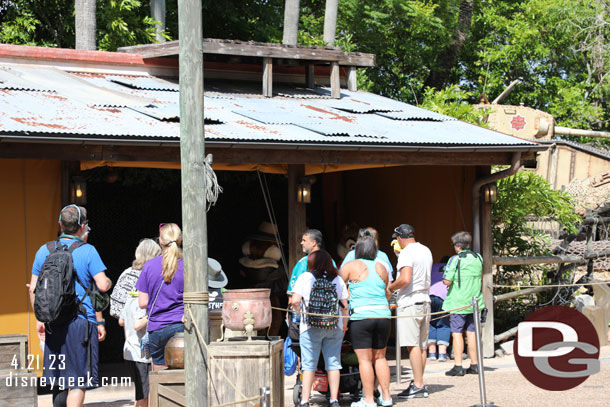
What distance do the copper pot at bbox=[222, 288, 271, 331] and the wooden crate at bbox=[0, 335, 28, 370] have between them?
65.0 inches

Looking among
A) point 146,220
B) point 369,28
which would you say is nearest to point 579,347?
point 146,220

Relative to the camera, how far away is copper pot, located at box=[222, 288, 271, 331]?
7.27 metres

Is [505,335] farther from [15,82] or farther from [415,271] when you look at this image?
[15,82]

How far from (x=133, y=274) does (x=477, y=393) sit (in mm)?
3656

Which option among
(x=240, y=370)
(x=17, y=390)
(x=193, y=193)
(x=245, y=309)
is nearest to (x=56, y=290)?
(x=17, y=390)

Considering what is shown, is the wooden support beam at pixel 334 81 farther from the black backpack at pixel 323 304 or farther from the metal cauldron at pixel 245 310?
the metal cauldron at pixel 245 310

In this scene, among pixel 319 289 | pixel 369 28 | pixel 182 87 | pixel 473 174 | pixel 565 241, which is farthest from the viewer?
pixel 369 28

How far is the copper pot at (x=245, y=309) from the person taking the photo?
7266 mm

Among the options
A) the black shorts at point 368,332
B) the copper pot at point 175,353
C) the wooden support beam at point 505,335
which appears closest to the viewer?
the copper pot at point 175,353

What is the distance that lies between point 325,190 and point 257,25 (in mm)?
8459

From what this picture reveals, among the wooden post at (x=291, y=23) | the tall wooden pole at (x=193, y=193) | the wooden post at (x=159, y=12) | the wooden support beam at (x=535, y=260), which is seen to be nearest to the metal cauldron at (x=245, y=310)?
the tall wooden pole at (x=193, y=193)

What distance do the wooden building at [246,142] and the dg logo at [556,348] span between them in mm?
752

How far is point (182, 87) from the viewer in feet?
20.1

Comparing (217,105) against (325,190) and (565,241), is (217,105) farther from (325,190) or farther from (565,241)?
(565,241)
